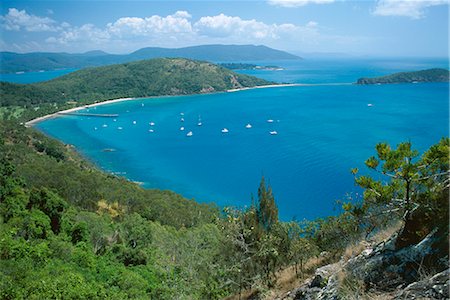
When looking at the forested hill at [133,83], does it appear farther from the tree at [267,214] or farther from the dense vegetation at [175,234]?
the tree at [267,214]

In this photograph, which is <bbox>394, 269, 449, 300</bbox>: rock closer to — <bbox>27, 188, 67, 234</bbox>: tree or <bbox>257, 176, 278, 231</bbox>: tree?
<bbox>257, 176, 278, 231</bbox>: tree

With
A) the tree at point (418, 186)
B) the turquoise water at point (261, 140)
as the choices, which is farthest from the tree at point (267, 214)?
the turquoise water at point (261, 140)

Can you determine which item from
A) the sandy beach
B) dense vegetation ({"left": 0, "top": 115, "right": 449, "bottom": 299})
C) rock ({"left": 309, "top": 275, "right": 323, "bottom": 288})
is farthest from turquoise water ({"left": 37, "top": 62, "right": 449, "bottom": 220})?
rock ({"left": 309, "top": 275, "right": 323, "bottom": 288})

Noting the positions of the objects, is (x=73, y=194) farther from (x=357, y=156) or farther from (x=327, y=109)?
(x=327, y=109)

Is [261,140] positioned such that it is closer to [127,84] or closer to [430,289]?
[430,289]

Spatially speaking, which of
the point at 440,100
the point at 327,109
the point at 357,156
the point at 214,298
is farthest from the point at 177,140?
the point at 440,100

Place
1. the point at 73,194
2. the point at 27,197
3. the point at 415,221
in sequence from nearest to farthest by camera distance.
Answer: the point at 415,221 → the point at 27,197 → the point at 73,194
